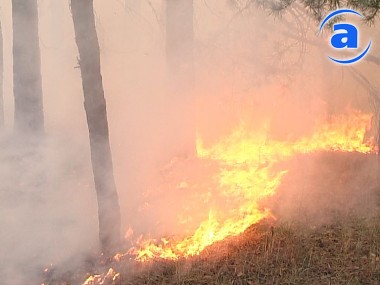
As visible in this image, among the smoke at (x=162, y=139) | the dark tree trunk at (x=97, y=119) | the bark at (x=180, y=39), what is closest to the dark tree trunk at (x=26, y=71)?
the smoke at (x=162, y=139)

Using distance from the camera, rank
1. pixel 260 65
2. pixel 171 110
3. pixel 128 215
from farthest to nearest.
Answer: pixel 260 65
pixel 171 110
pixel 128 215

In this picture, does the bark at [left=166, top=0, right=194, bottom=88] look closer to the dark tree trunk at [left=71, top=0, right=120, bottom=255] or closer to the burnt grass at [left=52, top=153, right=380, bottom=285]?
the dark tree trunk at [left=71, top=0, right=120, bottom=255]

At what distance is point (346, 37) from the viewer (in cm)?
814

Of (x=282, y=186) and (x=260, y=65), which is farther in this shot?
(x=260, y=65)

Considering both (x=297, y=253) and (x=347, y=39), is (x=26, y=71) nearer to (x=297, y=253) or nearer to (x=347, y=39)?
(x=347, y=39)

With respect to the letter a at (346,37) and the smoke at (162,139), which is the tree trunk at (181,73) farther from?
the letter a at (346,37)

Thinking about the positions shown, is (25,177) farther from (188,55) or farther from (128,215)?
(188,55)

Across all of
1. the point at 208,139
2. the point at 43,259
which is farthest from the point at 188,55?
the point at 43,259

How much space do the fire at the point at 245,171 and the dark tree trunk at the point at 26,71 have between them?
376 cm

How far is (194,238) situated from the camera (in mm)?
5727

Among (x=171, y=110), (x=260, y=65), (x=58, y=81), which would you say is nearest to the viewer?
(x=171, y=110)

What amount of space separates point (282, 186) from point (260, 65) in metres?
3.88

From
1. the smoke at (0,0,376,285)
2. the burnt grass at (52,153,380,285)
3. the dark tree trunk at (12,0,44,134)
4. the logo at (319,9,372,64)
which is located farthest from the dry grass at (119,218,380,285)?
the dark tree trunk at (12,0,44,134)

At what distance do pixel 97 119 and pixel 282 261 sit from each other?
307 cm
